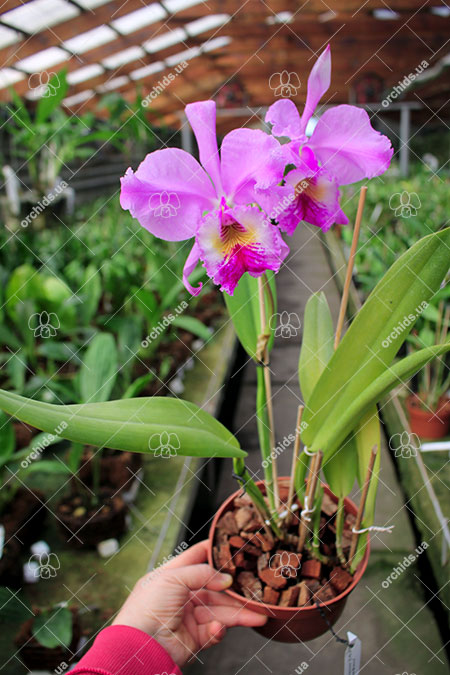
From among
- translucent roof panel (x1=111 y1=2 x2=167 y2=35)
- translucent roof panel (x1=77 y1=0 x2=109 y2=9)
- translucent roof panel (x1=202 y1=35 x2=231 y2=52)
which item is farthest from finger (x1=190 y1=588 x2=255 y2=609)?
translucent roof panel (x1=202 y1=35 x2=231 y2=52)

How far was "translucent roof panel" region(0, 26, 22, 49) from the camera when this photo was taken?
3.54 meters

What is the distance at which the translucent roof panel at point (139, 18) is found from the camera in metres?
4.34

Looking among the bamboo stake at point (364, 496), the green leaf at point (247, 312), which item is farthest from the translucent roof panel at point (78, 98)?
the bamboo stake at point (364, 496)

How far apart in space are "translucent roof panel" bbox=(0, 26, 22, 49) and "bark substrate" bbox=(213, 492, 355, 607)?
13.2 ft

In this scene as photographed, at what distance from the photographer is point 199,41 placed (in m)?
5.78

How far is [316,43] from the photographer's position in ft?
Result: 20.6

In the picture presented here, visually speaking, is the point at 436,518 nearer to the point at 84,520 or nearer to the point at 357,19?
the point at 84,520

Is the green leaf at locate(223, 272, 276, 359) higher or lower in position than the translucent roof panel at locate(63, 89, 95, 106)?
lower

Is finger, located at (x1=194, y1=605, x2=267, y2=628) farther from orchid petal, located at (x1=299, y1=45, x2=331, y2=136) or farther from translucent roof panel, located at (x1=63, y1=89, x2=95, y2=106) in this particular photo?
translucent roof panel, located at (x1=63, y1=89, x2=95, y2=106)

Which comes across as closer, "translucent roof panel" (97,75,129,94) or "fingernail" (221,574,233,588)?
"fingernail" (221,574,233,588)

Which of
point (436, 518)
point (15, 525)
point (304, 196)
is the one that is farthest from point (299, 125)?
point (15, 525)

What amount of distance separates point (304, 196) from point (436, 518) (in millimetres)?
770

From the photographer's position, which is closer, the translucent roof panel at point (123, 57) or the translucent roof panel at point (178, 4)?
the translucent roof panel at point (178, 4)

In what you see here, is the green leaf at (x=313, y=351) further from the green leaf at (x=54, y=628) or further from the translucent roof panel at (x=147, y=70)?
the translucent roof panel at (x=147, y=70)
